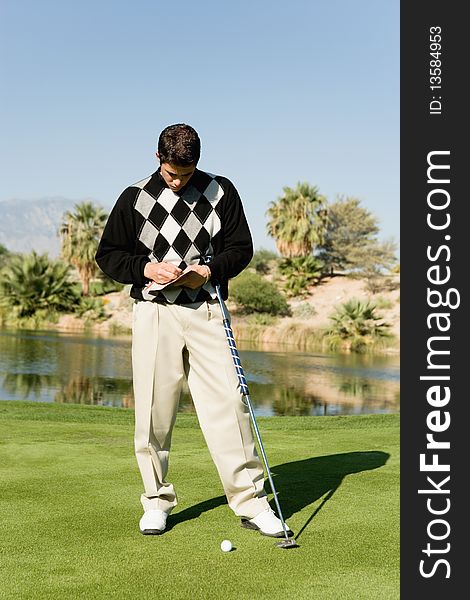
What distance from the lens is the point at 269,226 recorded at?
40688 millimetres

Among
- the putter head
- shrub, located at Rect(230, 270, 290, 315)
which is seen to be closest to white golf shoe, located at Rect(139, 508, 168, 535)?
the putter head

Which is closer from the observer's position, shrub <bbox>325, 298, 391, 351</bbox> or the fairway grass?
the fairway grass

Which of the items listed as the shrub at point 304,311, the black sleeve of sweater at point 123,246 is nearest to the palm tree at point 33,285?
the shrub at point 304,311

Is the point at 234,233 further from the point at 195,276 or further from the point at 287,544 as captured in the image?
the point at 287,544

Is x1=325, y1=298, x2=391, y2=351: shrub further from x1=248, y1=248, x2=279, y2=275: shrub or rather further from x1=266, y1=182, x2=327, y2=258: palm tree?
x1=248, y1=248, x2=279, y2=275: shrub

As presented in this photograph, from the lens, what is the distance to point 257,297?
3531 centimetres

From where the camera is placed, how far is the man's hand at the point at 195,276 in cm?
383

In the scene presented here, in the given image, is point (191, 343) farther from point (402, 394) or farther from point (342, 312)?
point (342, 312)

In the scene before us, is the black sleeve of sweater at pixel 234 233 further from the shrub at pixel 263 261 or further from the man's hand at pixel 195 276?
the shrub at pixel 263 261

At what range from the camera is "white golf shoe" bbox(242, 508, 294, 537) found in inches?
146

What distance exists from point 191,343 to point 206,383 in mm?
203

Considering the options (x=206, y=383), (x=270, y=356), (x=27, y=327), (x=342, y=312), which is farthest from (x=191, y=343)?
(x=27, y=327)

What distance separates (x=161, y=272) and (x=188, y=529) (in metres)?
1.19

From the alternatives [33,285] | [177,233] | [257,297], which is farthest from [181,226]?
[257,297]
